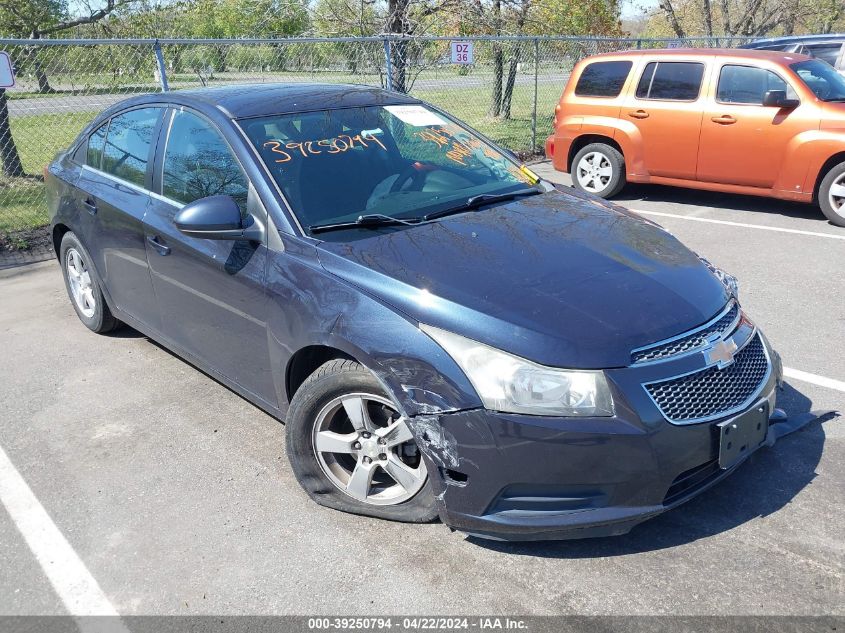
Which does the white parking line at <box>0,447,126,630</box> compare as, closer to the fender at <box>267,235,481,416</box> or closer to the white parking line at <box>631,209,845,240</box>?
the fender at <box>267,235,481,416</box>

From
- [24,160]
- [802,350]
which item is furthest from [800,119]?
[24,160]

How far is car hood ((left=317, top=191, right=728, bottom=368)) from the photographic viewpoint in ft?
8.61

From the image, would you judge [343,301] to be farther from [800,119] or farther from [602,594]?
[800,119]

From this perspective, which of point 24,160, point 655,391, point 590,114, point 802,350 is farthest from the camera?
point 24,160

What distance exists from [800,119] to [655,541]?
628 cm

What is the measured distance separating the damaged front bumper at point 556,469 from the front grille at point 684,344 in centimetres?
24

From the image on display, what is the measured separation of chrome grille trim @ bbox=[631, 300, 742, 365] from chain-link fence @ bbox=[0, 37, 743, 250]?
5163 mm

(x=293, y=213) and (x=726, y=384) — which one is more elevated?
(x=293, y=213)

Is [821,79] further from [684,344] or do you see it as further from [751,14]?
[751,14]

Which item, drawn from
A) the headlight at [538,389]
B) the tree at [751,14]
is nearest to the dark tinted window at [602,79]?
the headlight at [538,389]

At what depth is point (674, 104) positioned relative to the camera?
27.9 ft

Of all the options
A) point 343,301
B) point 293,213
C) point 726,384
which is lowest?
point 726,384

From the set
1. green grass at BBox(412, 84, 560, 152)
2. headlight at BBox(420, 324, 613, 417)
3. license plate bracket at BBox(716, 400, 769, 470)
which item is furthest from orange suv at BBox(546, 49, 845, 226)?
headlight at BBox(420, 324, 613, 417)

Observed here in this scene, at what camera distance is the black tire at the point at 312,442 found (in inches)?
115
